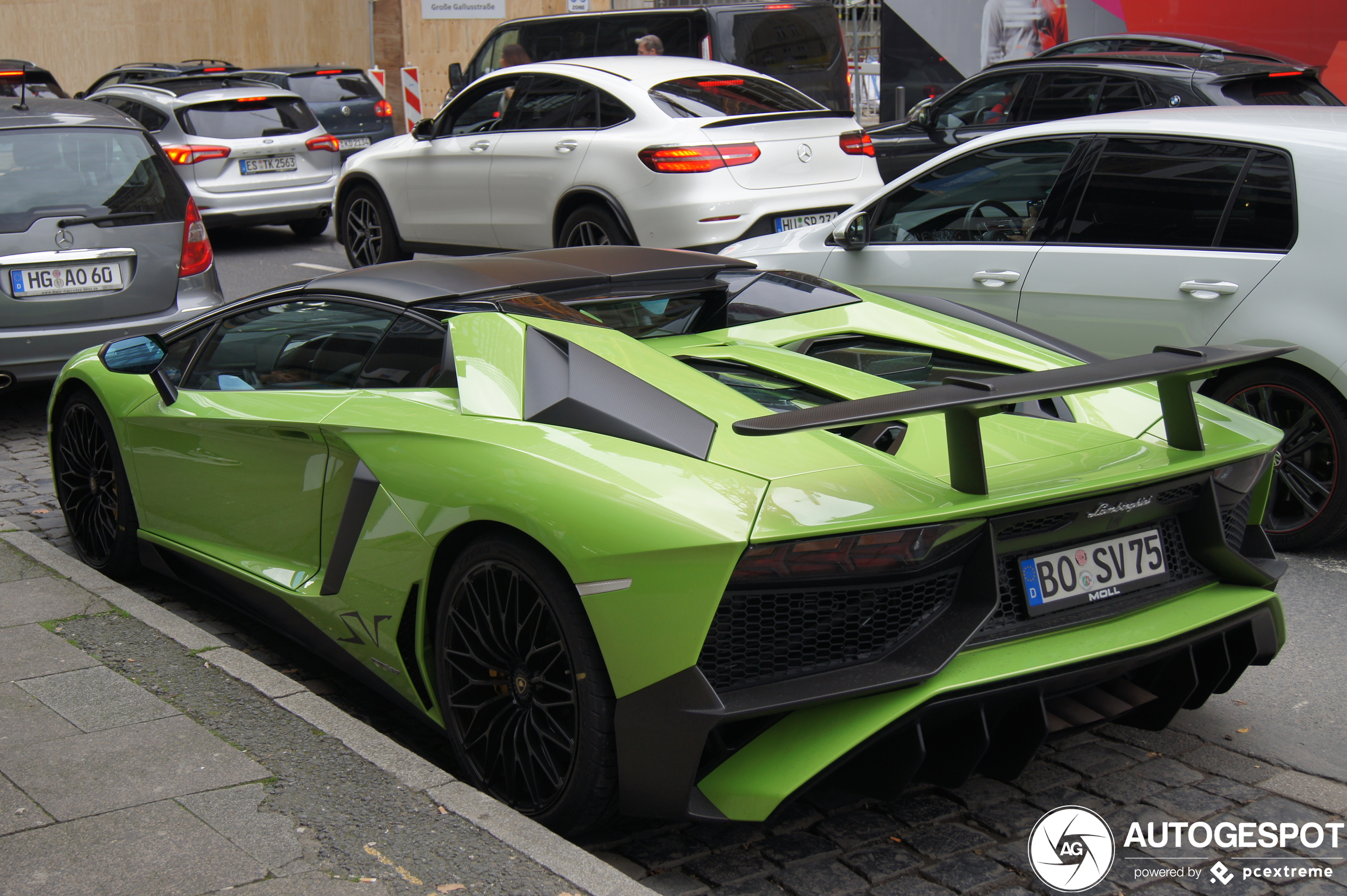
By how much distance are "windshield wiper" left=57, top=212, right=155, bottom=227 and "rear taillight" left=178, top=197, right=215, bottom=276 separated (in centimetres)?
22

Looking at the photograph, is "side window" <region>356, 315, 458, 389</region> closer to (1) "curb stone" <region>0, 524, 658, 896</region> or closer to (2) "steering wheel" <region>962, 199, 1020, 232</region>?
(1) "curb stone" <region>0, 524, 658, 896</region>

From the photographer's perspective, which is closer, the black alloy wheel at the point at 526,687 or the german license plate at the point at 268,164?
the black alloy wheel at the point at 526,687

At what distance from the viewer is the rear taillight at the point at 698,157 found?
8.67m

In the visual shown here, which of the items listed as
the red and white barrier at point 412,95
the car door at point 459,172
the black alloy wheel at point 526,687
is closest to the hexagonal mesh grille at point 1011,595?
the black alloy wheel at point 526,687

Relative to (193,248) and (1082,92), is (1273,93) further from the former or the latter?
(193,248)

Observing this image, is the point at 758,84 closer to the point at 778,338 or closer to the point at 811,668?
the point at 778,338

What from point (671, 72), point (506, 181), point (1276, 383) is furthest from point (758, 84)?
point (1276, 383)

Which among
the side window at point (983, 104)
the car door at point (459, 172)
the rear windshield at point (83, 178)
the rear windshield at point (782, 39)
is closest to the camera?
the rear windshield at point (83, 178)

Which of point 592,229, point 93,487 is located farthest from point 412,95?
point 93,487

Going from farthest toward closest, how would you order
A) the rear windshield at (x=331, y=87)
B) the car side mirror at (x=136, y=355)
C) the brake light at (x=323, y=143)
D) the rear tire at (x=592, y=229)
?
the rear windshield at (x=331, y=87) < the brake light at (x=323, y=143) < the rear tire at (x=592, y=229) < the car side mirror at (x=136, y=355)

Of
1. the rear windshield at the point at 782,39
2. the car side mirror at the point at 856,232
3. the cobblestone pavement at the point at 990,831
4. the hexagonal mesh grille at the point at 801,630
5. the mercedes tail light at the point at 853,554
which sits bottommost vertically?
the cobblestone pavement at the point at 990,831

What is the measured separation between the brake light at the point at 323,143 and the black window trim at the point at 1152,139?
9.17 metres

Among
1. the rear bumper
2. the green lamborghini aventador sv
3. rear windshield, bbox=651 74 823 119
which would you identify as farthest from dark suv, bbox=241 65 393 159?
the green lamborghini aventador sv

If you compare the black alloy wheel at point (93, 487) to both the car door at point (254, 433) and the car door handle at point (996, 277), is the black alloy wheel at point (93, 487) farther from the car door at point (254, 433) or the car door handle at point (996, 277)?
Result: the car door handle at point (996, 277)
